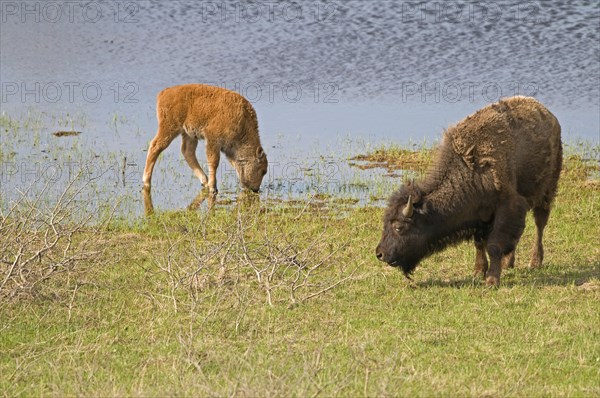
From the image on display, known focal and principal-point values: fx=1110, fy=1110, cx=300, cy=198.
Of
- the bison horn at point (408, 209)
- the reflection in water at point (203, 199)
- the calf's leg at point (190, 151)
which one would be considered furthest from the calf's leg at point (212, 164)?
the bison horn at point (408, 209)

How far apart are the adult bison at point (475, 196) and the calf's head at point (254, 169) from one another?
4.75m

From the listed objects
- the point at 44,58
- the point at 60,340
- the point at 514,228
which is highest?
the point at 44,58

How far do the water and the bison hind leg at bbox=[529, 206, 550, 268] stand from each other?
3305 mm

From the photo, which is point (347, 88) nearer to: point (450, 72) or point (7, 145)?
point (450, 72)

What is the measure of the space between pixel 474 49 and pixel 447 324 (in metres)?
13.6

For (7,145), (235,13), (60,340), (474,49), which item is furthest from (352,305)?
(235,13)

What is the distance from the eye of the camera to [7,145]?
16.6 m

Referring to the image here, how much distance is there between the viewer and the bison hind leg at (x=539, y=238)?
11.0 m

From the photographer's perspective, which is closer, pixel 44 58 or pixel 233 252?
pixel 233 252

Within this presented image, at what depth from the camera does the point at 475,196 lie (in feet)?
33.2

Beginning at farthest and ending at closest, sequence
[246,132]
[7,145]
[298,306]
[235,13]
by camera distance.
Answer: [235,13], [7,145], [246,132], [298,306]

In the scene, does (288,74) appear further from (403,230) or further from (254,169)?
(403,230)

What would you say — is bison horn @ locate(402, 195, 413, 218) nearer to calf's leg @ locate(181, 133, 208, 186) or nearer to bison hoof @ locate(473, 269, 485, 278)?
bison hoof @ locate(473, 269, 485, 278)

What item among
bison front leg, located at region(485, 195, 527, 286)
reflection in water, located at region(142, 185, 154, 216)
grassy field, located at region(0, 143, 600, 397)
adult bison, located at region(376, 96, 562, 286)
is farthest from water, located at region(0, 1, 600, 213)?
bison front leg, located at region(485, 195, 527, 286)
